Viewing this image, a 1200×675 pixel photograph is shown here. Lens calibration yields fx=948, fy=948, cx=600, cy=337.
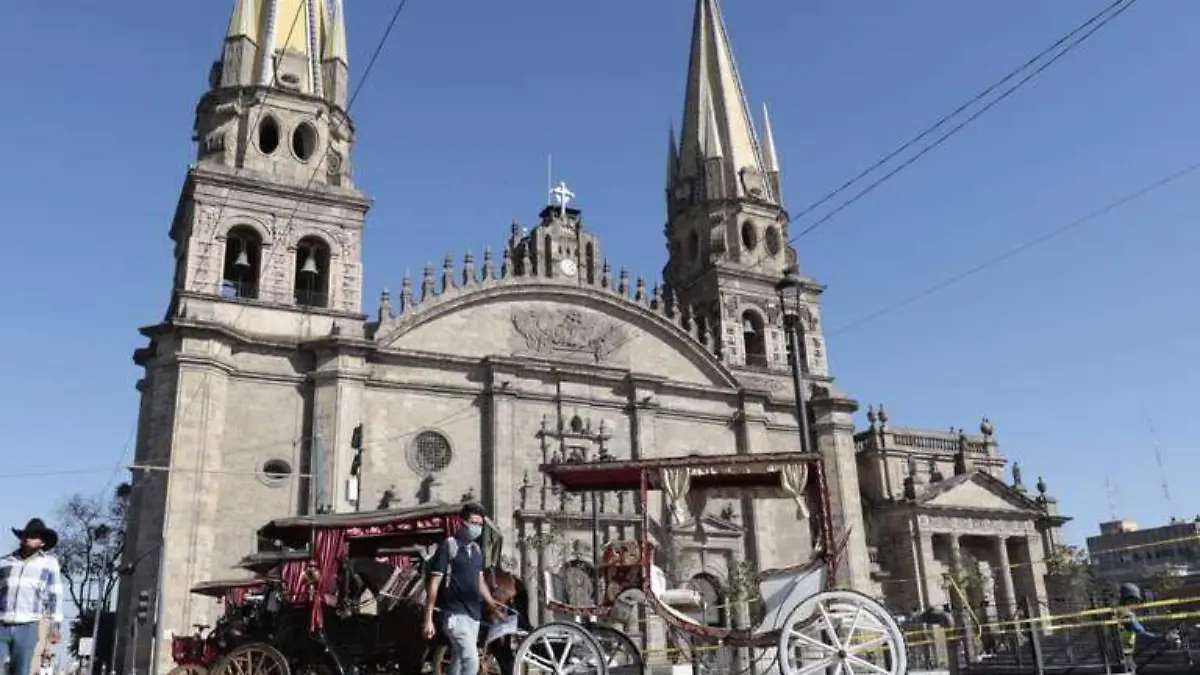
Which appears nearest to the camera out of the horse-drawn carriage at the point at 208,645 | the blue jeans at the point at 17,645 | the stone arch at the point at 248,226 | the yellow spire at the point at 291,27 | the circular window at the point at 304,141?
the blue jeans at the point at 17,645

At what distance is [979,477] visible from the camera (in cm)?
3975

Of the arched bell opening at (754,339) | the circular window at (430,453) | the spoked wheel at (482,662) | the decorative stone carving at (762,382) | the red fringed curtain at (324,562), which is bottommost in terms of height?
the spoked wheel at (482,662)

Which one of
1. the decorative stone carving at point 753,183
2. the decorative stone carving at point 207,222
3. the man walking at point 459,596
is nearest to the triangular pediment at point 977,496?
the decorative stone carving at point 753,183

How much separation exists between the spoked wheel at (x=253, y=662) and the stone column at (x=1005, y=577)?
33628mm

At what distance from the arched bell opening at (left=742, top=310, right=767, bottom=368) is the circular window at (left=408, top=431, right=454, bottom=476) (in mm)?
13728

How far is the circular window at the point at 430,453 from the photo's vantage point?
29062 mm

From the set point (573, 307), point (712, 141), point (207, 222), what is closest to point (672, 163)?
point (712, 141)

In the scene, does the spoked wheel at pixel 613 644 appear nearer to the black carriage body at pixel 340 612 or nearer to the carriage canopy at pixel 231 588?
the black carriage body at pixel 340 612

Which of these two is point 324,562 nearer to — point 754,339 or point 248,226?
point 248,226

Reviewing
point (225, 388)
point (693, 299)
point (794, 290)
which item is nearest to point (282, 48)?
point (225, 388)

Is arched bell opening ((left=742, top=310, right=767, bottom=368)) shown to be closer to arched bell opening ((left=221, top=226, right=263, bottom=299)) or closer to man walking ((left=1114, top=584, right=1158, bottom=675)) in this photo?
arched bell opening ((left=221, top=226, right=263, bottom=299))

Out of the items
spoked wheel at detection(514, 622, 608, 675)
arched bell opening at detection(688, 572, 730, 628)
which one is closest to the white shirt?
spoked wheel at detection(514, 622, 608, 675)

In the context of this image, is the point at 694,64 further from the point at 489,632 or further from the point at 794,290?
the point at 489,632

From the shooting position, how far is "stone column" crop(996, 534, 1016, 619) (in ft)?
124
